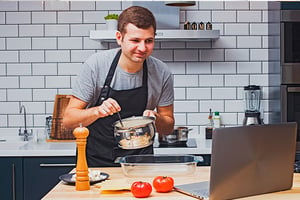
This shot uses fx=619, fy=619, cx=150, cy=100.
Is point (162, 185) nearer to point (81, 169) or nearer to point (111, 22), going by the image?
point (81, 169)

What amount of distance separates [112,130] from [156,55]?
1.46 metres

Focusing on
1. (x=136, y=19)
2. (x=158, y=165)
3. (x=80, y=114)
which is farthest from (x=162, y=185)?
(x=136, y=19)

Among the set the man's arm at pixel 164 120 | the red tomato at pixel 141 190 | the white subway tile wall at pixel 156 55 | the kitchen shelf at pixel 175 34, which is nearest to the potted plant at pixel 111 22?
the kitchen shelf at pixel 175 34

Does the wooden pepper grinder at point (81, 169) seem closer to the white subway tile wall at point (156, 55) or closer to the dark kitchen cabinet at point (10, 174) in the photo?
the dark kitchen cabinet at point (10, 174)

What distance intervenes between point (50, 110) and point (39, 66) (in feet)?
1.20

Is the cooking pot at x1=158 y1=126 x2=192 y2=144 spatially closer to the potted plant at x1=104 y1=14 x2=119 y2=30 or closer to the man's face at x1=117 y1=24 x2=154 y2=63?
the potted plant at x1=104 y1=14 x2=119 y2=30

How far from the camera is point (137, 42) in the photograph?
3.36m

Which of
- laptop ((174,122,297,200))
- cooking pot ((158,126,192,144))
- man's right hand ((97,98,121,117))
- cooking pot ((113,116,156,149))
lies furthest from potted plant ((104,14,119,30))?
laptop ((174,122,297,200))

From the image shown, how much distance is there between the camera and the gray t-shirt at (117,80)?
354cm

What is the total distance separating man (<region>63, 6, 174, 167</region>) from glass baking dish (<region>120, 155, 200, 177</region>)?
49 centimetres

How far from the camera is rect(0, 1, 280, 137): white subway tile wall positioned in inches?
196

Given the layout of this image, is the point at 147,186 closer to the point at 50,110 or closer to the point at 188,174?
the point at 188,174

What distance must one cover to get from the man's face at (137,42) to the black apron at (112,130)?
267 mm

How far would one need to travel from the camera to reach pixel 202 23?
4.80m
